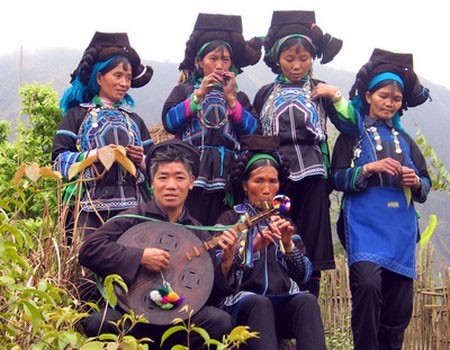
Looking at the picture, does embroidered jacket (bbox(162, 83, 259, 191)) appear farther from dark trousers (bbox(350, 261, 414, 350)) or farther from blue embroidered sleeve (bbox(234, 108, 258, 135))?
dark trousers (bbox(350, 261, 414, 350))

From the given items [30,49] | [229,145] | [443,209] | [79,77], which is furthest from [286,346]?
[30,49]

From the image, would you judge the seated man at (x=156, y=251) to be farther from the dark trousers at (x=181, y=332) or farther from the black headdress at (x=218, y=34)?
the black headdress at (x=218, y=34)

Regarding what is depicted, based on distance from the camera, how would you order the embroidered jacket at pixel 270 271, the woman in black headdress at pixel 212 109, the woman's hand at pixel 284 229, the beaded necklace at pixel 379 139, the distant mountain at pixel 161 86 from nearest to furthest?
the woman's hand at pixel 284 229 < the embroidered jacket at pixel 270 271 < the woman in black headdress at pixel 212 109 < the beaded necklace at pixel 379 139 < the distant mountain at pixel 161 86

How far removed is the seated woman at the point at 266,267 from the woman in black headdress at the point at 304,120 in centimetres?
23

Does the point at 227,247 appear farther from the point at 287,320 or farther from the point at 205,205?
the point at 205,205

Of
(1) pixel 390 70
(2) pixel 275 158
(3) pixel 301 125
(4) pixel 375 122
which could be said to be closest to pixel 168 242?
(2) pixel 275 158

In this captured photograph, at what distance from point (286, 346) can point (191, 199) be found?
3.41 ft

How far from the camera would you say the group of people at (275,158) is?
4.33 meters

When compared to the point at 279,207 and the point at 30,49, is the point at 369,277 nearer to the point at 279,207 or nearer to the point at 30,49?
the point at 279,207

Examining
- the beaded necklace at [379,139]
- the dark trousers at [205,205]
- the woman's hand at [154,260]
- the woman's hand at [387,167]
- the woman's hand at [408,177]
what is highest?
the beaded necklace at [379,139]

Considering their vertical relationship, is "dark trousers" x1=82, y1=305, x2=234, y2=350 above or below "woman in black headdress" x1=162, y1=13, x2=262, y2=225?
below

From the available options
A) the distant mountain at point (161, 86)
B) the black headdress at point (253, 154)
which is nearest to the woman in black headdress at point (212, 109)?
the black headdress at point (253, 154)

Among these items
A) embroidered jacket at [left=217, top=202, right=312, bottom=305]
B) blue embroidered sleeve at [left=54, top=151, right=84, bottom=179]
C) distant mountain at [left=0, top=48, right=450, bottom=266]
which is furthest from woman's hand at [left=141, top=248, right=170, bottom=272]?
distant mountain at [left=0, top=48, right=450, bottom=266]

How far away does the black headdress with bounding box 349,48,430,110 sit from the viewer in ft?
16.3
